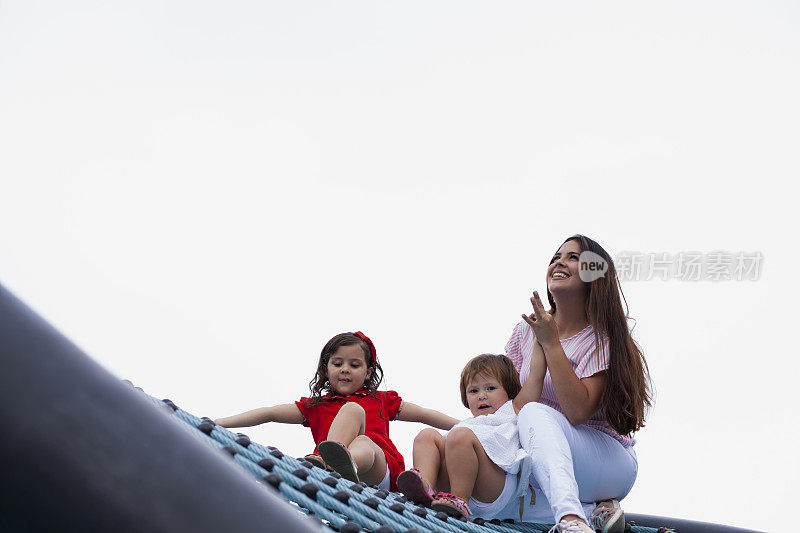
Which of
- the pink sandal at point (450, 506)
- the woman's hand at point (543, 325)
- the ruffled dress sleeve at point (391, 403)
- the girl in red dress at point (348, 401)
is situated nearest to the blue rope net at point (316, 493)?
the pink sandal at point (450, 506)

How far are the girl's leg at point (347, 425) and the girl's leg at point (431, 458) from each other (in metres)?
0.23

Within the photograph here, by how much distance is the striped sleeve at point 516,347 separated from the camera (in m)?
2.11

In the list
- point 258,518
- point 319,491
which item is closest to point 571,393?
point 319,491

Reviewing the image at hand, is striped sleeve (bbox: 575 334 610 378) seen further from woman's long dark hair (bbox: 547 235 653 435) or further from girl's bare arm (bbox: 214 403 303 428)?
girl's bare arm (bbox: 214 403 303 428)

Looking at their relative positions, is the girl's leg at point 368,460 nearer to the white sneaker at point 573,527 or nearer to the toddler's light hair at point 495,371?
the toddler's light hair at point 495,371

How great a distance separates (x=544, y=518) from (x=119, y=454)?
60.0 inches

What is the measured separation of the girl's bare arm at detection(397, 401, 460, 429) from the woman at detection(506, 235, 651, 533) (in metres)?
0.63

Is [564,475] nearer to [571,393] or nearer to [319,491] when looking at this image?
[571,393]

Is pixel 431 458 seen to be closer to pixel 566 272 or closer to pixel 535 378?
pixel 535 378

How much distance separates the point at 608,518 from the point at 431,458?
410mm

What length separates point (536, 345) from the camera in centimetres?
182

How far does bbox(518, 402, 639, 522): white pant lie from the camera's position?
1.40 m

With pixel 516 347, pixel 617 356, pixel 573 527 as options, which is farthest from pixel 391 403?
pixel 573 527

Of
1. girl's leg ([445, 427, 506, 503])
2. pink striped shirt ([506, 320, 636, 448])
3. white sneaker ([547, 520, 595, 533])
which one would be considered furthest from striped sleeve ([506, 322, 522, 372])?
white sneaker ([547, 520, 595, 533])
